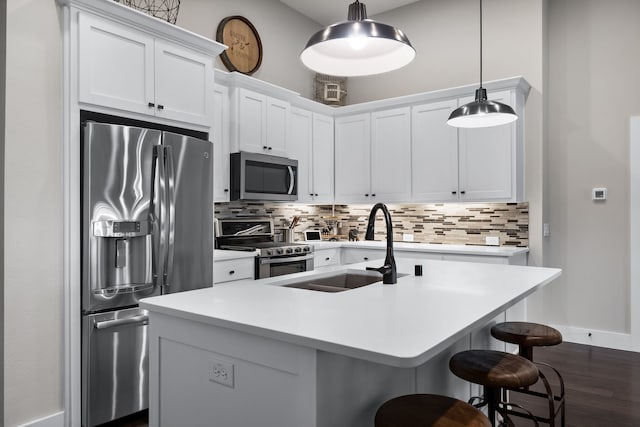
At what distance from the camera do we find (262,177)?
171 inches

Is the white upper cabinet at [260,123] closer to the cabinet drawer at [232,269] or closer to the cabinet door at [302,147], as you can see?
the cabinet door at [302,147]

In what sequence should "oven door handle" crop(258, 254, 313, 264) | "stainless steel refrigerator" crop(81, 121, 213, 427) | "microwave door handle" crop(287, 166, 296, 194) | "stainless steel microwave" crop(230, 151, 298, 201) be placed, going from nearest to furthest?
"stainless steel refrigerator" crop(81, 121, 213, 427) → "oven door handle" crop(258, 254, 313, 264) → "stainless steel microwave" crop(230, 151, 298, 201) → "microwave door handle" crop(287, 166, 296, 194)

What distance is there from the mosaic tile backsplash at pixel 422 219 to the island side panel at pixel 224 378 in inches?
105

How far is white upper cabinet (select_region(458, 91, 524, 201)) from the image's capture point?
426 centimetres

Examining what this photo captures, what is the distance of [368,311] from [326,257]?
3195 millimetres

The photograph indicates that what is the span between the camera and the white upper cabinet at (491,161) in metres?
4.26

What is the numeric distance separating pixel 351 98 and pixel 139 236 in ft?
12.6

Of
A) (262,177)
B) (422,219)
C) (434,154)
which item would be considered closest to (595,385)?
(422,219)

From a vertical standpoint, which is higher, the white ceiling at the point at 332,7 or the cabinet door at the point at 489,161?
the white ceiling at the point at 332,7

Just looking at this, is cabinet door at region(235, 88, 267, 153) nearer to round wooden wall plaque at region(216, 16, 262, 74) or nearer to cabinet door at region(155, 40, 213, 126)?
round wooden wall plaque at region(216, 16, 262, 74)

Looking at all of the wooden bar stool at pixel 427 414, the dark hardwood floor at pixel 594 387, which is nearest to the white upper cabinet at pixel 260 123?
the dark hardwood floor at pixel 594 387

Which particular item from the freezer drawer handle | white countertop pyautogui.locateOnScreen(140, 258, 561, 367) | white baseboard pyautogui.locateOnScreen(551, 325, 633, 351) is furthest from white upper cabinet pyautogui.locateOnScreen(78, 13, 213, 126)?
white baseboard pyautogui.locateOnScreen(551, 325, 633, 351)

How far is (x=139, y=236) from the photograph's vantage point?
281 cm

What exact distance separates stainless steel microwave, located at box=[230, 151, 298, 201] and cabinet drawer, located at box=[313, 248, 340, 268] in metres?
0.64
